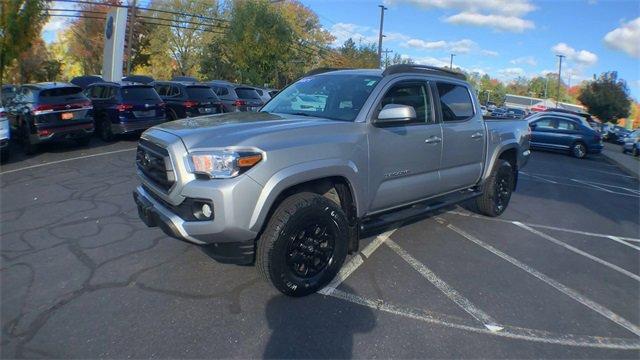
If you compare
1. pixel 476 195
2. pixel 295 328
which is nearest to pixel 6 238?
pixel 295 328

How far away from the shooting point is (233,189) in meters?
3.17

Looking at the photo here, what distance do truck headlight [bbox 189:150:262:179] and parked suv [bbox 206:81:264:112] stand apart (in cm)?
1170

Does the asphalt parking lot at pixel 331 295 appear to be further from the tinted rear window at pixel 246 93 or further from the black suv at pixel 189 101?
the tinted rear window at pixel 246 93

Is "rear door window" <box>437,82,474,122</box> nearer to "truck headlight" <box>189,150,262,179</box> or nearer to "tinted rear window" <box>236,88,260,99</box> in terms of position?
"truck headlight" <box>189,150,262,179</box>

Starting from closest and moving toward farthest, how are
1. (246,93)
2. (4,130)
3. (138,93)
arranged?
(4,130) → (138,93) → (246,93)

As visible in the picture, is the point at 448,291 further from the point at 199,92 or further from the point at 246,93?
the point at 246,93

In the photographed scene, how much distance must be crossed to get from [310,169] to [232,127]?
30.0 inches

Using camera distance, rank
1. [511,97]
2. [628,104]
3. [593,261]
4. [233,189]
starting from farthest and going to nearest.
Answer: [511,97] → [628,104] → [593,261] → [233,189]

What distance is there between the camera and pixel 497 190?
6.36 meters

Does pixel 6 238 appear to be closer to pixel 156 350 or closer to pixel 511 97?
pixel 156 350

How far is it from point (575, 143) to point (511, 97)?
8629 cm

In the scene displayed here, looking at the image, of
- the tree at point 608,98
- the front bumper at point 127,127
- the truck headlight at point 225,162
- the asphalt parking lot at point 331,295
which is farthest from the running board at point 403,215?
the tree at point 608,98

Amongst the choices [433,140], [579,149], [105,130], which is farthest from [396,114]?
[579,149]

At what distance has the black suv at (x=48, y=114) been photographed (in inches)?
380
